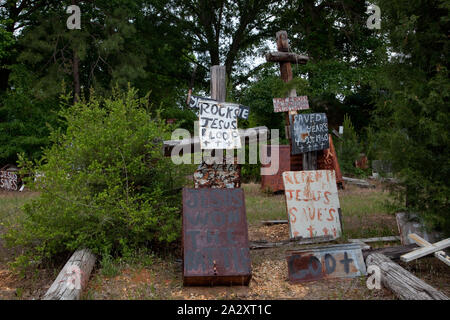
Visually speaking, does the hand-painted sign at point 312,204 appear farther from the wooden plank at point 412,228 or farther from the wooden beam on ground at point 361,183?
the wooden beam on ground at point 361,183

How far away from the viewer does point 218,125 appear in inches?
247

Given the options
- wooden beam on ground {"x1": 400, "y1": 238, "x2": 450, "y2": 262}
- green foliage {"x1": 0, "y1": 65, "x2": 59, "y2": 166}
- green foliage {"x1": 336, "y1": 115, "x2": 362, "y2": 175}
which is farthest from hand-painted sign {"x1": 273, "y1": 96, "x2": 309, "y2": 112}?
green foliage {"x1": 0, "y1": 65, "x2": 59, "y2": 166}

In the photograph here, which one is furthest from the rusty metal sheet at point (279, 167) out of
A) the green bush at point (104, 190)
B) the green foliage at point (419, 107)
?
the green foliage at point (419, 107)

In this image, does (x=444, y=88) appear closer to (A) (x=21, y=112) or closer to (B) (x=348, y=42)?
(A) (x=21, y=112)

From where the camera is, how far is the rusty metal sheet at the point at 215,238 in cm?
486

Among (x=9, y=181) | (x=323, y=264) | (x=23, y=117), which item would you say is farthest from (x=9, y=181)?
(x=323, y=264)

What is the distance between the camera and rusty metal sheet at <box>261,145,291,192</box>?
1241 cm

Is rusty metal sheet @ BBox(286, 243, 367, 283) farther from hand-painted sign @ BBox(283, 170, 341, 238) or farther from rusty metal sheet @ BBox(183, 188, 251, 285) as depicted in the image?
hand-painted sign @ BBox(283, 170, 341, 238)

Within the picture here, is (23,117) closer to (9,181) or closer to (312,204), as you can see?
(9,181)

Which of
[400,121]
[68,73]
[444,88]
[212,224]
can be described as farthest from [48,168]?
[68,73]

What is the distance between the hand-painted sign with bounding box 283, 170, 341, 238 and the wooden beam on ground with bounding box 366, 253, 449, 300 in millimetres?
1897

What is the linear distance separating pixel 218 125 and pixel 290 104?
206 centimetres

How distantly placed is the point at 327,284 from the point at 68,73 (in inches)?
601

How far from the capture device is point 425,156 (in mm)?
5395
